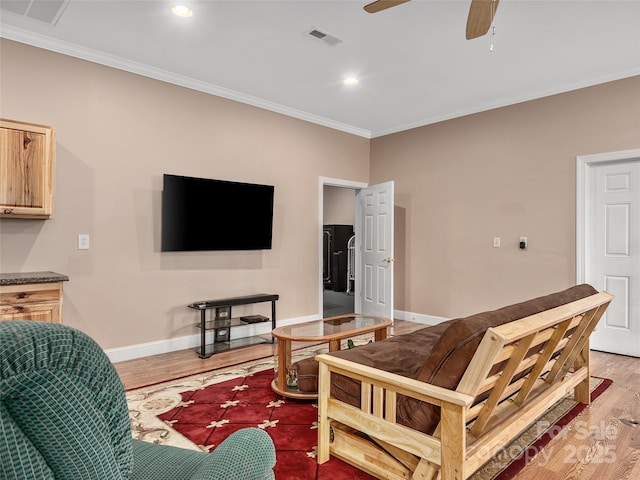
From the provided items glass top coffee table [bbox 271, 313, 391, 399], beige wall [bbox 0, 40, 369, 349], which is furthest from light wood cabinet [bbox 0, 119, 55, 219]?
glass top coffee table [bbox 271, 313, 391, 399]

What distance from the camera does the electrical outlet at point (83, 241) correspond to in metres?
3.60

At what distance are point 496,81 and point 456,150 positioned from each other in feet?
3.83

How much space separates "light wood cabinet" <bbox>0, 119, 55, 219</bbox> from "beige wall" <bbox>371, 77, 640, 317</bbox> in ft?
14.3

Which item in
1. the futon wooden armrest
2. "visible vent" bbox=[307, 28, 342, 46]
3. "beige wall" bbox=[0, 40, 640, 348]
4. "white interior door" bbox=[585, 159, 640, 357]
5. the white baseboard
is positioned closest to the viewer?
the futon wooden armrest

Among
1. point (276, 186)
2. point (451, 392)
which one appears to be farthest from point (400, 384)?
point (276, 186)

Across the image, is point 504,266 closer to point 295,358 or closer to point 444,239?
point 444,239

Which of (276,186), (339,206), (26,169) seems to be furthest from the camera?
(339,206)

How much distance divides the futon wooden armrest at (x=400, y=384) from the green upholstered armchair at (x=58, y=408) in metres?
1.12

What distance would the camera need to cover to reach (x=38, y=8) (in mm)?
2941

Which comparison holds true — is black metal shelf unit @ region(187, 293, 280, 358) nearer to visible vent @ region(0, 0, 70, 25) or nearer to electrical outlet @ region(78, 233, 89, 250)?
electrical outlet @ region(78, 233, 89, 250)

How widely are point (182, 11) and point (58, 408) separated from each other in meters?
3.07

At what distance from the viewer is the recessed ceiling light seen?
9.57 ft

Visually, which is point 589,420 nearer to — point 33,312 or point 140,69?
point 33,312

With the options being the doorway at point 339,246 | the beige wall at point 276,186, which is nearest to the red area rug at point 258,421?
the beige wall at point 276,186
